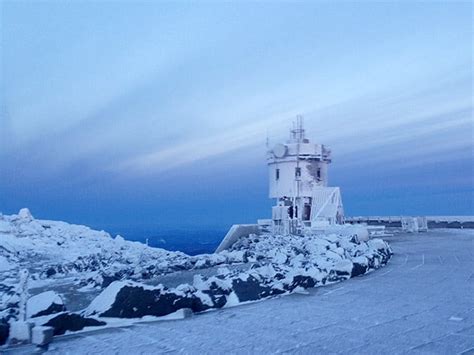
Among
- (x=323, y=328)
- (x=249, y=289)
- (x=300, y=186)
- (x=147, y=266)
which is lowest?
(x=323, y=328)

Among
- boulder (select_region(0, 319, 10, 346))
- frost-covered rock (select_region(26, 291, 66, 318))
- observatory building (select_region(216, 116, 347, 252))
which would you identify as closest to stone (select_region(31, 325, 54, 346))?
boulder (select_region(0, 319, 10, 346))

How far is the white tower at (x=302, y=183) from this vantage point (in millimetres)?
28016

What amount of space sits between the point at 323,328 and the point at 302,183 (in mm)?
23286

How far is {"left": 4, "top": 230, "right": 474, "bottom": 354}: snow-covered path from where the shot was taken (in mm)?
4895

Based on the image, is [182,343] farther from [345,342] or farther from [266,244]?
[266,244]

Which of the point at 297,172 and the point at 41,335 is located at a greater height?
the point at 297,172

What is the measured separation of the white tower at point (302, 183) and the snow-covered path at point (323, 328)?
19541mm

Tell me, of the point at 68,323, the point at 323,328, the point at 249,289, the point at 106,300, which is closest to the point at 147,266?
the point at 249,289

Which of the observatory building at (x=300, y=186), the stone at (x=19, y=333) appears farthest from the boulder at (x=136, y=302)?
the observatory building at (x=300, y=186)

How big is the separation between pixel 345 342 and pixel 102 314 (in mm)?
2983

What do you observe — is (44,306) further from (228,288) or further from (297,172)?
(297,172)

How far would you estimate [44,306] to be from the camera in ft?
19.5

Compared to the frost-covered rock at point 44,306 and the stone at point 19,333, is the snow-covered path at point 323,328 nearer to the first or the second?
the stone at point 19,333

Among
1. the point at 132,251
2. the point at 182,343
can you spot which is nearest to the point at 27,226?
the point at 132,251
